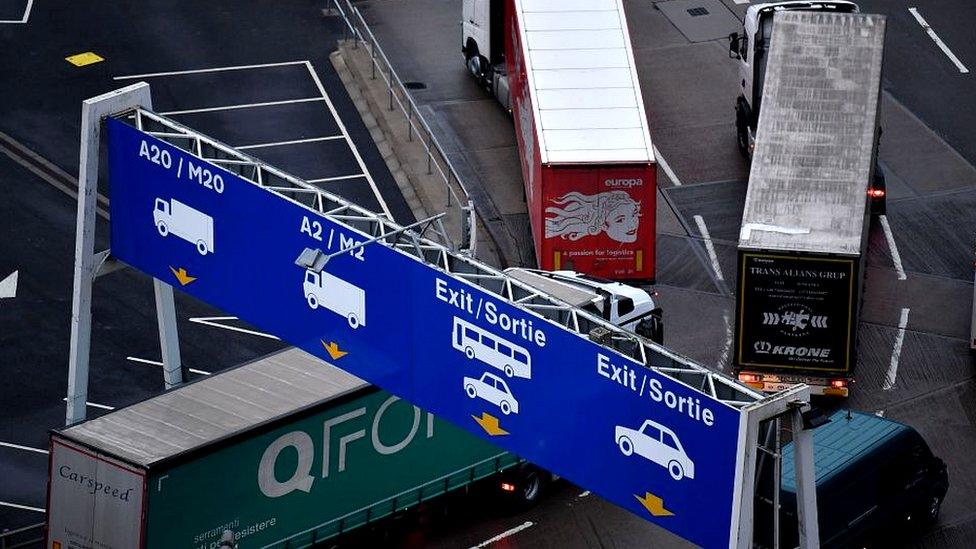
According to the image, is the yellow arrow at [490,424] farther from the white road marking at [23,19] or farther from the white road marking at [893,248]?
the white road marking at [23,19]

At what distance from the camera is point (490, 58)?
172ft

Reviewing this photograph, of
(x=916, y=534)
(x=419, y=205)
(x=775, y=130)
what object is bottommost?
(x=916, y=534)

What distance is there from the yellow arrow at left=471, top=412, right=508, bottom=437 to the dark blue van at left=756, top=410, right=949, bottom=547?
20.4 ft

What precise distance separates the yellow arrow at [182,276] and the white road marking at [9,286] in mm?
12688

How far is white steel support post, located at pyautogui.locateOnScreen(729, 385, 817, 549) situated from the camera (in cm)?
2392

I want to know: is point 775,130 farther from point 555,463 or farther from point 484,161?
point 555,463

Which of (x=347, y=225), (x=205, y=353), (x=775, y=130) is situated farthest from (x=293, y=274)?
(x=775, y=130)

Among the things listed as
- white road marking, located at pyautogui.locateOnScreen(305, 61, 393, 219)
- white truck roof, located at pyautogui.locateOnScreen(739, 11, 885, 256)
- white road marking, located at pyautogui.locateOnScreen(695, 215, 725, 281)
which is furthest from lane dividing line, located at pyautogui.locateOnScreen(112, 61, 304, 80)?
white truck roof, located at pyautogui.locateOnScreen(739, 11, 885, 256)

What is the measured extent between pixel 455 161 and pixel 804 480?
26.1 meters

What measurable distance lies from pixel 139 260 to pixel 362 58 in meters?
22.6

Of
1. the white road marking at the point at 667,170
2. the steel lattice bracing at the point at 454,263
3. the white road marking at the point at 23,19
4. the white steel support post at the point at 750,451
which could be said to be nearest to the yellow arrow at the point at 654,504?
the white steel support post at the point at 750,451

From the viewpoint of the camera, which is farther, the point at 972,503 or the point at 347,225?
the point at 972,503

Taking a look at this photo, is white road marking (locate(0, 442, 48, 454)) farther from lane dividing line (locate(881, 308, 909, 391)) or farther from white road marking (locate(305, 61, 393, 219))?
lane dividing line (locate(881, 308, 909, 391))

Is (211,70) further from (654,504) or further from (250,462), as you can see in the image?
(654,504)
